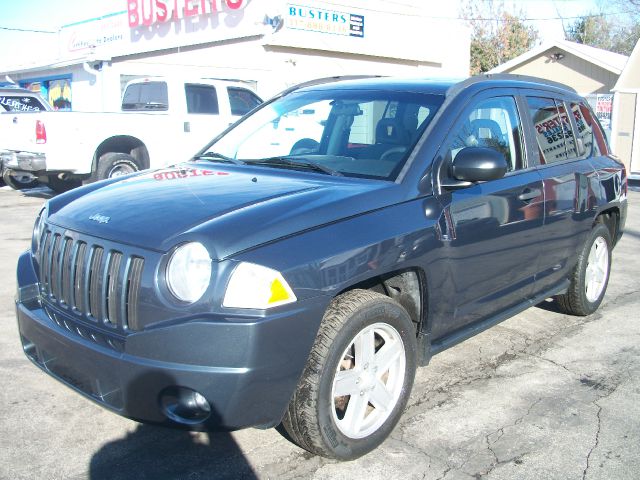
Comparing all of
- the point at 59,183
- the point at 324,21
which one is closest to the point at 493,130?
the point at 59,183

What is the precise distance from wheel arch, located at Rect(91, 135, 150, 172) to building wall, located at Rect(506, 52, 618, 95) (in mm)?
17045

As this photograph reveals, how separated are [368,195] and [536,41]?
5449 centimetres

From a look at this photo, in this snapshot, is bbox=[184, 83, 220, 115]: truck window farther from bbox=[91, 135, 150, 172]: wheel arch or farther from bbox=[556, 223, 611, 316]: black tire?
bbox=[556, 223, 611, 316]: black tire

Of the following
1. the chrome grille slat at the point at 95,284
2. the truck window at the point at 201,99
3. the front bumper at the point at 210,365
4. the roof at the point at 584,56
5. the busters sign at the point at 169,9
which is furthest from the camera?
the roof at the point at 584,56

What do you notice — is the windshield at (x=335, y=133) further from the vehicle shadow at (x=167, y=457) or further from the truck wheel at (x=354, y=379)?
the vehicle shadow at (x=167, y=457)

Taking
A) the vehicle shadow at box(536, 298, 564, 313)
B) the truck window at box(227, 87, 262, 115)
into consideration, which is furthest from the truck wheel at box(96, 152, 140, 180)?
the vehicle shadow at box(536, 298, 564, 313)

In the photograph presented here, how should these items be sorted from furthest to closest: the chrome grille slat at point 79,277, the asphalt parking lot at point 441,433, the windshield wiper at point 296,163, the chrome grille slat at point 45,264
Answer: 1. the windshield wiper at point 296,163
2. the chrome grille slat at point 45,264
3. the asphalt parking lot at point 441,433
4. the chrome grille slat at point 79,277

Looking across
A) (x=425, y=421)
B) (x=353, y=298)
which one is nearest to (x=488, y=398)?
(x=425, y=421)

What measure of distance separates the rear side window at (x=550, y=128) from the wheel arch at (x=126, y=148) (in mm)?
8051

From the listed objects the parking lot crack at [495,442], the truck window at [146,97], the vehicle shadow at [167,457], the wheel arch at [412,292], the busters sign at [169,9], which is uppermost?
the busters sign at [169,9]

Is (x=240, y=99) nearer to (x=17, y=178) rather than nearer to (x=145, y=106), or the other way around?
(x=145, y=106)

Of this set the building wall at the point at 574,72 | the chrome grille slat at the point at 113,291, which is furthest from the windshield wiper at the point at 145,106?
the building wall at the point at 574,72

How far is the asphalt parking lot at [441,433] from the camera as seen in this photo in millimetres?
3182

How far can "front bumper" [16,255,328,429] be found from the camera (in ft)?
8.79
